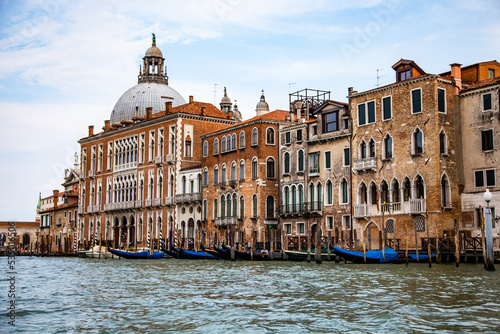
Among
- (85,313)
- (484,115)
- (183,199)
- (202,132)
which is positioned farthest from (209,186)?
(85,313)

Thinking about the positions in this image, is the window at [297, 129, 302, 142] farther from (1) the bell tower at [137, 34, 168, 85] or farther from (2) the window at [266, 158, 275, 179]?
(1) the bell tower at [137, 34, 168, 85]

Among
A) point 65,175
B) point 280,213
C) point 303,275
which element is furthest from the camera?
point 65,175

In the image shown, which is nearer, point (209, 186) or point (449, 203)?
point (449, 203)

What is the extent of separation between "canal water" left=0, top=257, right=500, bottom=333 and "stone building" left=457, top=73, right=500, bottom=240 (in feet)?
24.0

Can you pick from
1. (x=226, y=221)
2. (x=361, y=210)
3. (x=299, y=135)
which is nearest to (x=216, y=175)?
(x=226, y=221)

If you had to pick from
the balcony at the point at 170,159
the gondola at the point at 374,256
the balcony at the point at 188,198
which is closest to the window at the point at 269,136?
the balcony at the point at 188,198

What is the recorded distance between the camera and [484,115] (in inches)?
1162

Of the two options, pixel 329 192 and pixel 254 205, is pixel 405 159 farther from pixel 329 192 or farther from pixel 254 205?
pixel 254 205

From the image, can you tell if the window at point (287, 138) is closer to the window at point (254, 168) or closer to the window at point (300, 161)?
the window at point (300, 161)

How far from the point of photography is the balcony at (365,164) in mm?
32500

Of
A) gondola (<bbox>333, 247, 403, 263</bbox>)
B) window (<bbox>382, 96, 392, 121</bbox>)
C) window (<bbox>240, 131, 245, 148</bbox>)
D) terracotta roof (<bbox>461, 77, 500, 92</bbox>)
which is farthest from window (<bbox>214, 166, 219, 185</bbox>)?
terracotta roof (<bbox>461, 77, 500, 92</bbox>)

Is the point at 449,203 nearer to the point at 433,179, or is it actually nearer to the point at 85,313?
the point at 433,179

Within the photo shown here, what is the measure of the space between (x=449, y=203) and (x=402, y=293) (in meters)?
14.5

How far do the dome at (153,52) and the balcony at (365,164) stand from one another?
3693 centimetres
